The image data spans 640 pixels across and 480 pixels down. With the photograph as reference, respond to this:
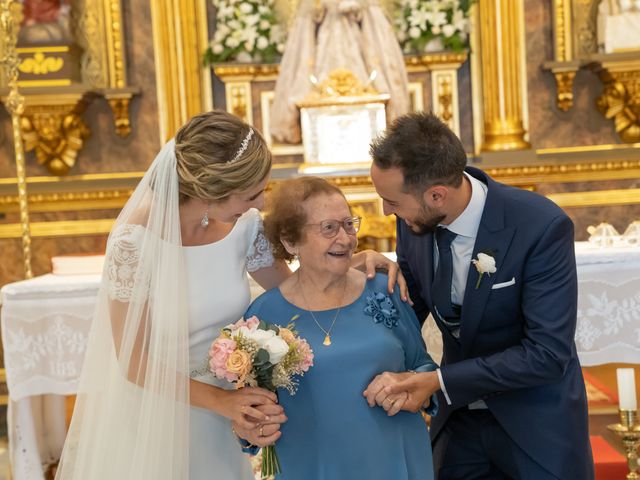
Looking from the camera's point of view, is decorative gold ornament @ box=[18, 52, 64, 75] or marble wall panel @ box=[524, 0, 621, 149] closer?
decorative gold ornament @ box=[18, 52, 64, 75]

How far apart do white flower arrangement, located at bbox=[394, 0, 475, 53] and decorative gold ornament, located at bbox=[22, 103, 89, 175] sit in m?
2.80

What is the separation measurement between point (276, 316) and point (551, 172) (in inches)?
196

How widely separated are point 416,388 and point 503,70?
5.12m

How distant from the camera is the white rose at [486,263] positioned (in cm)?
279

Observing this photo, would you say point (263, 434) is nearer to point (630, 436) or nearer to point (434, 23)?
point (630, 436)

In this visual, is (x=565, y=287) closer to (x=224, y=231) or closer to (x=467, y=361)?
(x=467, y=361)

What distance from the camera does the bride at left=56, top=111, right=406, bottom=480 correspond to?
280cm

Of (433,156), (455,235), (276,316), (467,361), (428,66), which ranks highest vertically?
(428,66)

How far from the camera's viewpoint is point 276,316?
2797 mm

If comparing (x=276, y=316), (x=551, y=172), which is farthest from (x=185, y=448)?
(x=551, y=172)

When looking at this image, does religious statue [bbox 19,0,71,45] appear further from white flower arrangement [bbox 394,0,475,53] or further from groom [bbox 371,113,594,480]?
groom [bbox 371,113,594,480]

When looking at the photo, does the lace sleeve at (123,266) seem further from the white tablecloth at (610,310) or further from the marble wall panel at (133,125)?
the marble wall panel at (133,125)

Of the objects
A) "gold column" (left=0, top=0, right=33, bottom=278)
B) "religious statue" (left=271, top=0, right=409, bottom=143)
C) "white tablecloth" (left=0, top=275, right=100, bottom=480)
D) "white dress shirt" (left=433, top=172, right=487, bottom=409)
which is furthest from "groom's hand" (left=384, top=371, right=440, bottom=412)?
"religious statue" (left=271, top=0, right=409, bottom=143)

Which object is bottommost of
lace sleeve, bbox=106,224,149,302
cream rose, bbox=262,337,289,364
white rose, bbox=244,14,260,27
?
cream rose, bbox=262,337,289,364
